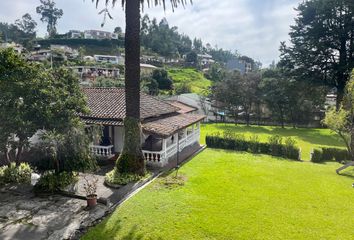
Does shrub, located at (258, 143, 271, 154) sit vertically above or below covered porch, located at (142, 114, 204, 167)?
below

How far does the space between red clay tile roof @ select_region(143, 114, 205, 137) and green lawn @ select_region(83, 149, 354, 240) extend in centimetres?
271

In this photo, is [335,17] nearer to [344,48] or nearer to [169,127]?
[344,48]

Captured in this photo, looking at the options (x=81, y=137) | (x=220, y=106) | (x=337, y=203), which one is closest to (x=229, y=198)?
(x=337, y=203)

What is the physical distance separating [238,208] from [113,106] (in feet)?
40.7

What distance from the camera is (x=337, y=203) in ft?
43.5

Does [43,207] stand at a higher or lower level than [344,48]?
lower

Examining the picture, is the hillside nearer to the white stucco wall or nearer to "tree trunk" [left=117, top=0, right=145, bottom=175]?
the white stucco wall

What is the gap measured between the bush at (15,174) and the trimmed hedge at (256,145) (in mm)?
16749

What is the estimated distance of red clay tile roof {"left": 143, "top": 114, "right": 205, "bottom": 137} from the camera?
1788 cm

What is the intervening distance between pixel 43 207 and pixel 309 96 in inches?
1747

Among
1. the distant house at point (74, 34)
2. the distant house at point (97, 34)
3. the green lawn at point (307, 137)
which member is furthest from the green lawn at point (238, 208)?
the distant house at point (97, 34)

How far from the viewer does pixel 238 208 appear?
472 inches

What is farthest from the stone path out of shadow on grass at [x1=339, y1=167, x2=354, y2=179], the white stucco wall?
shadow on grass at [x1=339, y1=167, x2=354, y2=179]

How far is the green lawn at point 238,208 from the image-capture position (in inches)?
387
